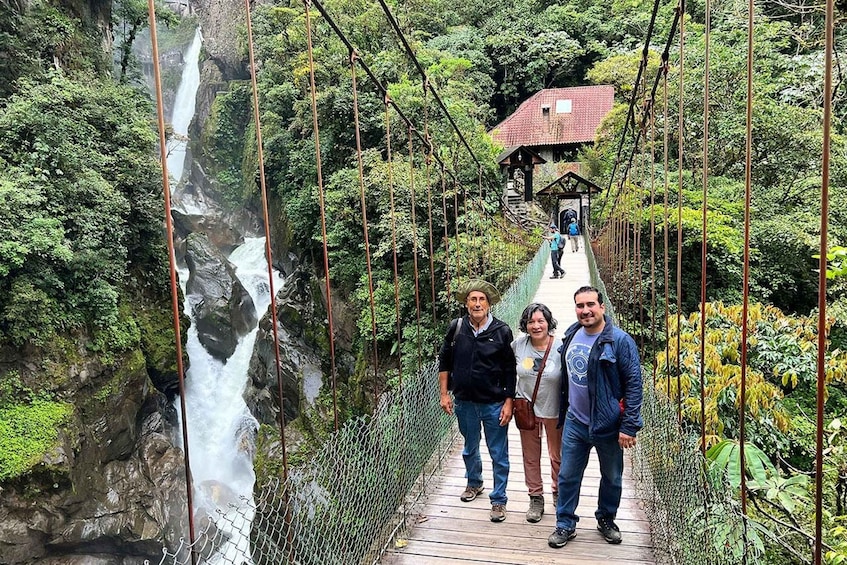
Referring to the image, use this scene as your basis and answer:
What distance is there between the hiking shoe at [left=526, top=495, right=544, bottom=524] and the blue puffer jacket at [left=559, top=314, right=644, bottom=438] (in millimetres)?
506

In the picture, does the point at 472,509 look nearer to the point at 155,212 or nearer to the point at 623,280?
the point at 623,280

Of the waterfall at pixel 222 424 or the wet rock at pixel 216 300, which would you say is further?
the wet rock at pixel 216 300

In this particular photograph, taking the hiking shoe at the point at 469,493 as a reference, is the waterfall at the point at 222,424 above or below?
below

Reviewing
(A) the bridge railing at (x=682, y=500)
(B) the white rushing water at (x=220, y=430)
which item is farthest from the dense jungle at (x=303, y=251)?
(A) the bridge railing at (x=682, y=500)

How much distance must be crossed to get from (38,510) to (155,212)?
4.01 m

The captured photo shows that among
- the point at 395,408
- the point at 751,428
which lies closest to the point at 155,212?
the point at 395,408

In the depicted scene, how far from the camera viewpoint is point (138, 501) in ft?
22.3

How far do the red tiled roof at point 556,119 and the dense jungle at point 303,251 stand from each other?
398 cm

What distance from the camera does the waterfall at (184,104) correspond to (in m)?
15.4

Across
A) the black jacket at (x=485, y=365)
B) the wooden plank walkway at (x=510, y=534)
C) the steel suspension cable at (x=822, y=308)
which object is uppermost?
the steel suspension cable at (x=822, y=308)

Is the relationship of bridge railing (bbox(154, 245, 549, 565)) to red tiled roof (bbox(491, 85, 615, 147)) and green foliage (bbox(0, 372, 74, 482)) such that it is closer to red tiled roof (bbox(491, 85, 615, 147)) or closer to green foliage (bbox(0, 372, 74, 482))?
green foliage (bbox(0, 372, 74, 482))

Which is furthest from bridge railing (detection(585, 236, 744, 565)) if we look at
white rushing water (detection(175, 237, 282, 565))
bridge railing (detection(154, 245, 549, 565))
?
white rushing water (detection(175, 237, 282, 565))

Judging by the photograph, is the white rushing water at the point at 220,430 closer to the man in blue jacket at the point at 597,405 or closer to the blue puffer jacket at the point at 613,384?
the man in blue jacket at the point at 597,405

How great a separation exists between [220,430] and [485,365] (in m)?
8.32
